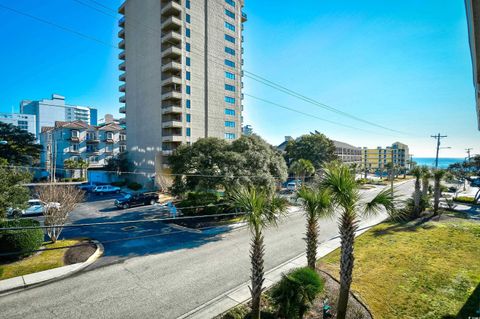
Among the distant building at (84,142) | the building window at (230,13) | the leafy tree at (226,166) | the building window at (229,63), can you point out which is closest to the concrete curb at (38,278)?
the leafy tree at (226,166)

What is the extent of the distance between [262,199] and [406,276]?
29.4 feet

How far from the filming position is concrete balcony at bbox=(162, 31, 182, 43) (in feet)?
135

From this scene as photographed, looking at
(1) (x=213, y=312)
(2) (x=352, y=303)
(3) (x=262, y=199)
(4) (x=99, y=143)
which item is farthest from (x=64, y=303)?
(4) (x=99, y=143)

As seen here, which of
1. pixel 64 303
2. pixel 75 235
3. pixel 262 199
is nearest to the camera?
pixel 262 199

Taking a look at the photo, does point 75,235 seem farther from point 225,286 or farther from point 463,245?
point 463,245

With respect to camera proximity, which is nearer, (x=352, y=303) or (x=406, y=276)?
(x=352, y=303)

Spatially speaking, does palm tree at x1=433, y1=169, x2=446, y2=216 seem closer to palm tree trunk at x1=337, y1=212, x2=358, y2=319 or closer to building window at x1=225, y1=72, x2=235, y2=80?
palm tree trunk at x1=337, y1=212, x2=358, y2=319

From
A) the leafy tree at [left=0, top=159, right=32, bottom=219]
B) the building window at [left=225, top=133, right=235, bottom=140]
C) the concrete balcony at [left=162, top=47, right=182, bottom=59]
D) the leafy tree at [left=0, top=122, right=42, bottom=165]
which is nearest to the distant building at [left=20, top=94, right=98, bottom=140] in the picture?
the leafy tree at [left=0, top=122, right=42, bottom=165]

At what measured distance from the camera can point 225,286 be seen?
11.4m

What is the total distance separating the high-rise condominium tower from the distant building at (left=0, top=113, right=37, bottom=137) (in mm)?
136546

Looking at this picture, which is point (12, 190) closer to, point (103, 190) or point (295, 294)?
point (295, 294)

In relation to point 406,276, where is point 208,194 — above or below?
above

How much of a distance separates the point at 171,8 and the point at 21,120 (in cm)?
16113

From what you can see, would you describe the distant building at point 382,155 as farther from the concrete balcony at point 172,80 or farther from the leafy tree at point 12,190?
the leafy tree at point 12,190
